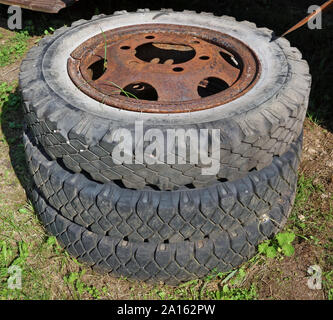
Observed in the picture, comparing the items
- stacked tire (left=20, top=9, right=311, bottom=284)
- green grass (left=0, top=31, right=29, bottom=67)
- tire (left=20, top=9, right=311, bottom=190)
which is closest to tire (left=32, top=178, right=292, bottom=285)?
stacked tire (left=20, top=9, right=311, bottom=284)

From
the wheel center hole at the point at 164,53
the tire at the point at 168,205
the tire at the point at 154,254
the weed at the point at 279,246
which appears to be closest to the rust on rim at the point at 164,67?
the wheel center hole at the point at 164,53

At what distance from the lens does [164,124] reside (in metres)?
1.79

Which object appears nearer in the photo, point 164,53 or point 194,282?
point 194,282

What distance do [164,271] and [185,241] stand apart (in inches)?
7.3

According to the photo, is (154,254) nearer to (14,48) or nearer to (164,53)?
(164,53)

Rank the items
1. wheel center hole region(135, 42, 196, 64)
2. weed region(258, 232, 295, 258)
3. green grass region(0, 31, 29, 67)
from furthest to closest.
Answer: green grass region(0, 31, 29, 67)
wheel center hole region(135, 42, 196, 64)
weed region(258, 232, 295, 258)

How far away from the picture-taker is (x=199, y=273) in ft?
6.83

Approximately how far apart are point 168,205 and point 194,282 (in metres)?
0.51

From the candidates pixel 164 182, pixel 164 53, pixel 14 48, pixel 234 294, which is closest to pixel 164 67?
pixel 164 53

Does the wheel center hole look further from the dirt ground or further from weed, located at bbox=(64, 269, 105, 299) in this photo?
weed, located at bbox=(64, 269, 105, 299)

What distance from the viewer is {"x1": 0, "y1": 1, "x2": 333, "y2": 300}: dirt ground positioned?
2.11 metres

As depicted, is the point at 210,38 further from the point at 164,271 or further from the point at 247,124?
the point at 164,271

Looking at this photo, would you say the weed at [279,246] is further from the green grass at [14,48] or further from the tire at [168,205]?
the green grass at [14,48]

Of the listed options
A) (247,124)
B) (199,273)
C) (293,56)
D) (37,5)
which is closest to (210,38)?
(293,56)
